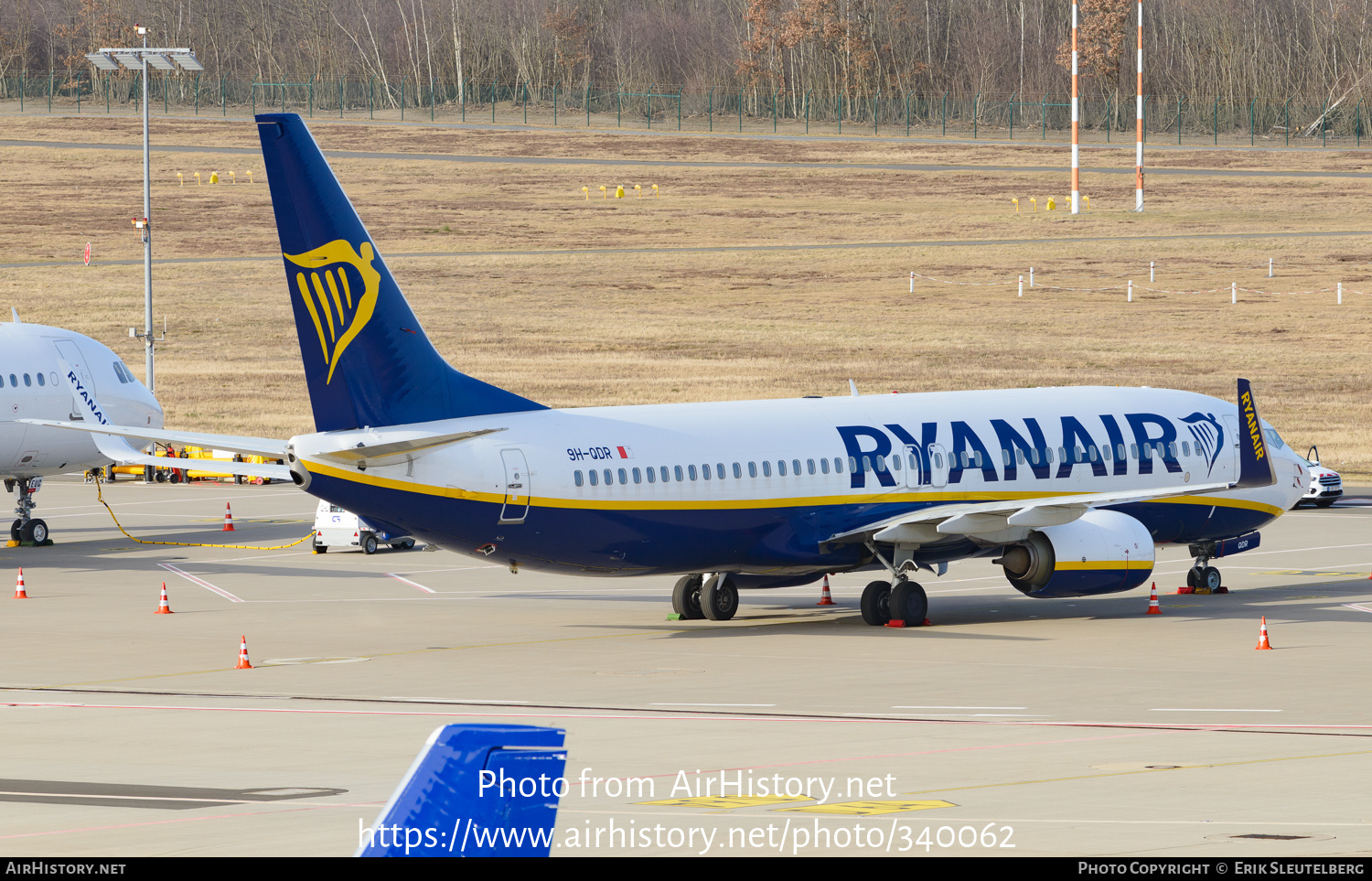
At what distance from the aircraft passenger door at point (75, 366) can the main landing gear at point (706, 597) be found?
811 inches

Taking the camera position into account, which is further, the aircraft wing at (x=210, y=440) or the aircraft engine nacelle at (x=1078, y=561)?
the aircraft engine nacelle at (x=1078, y=561)

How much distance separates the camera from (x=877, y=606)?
1379 inches

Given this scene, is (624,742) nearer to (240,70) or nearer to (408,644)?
(408,644)

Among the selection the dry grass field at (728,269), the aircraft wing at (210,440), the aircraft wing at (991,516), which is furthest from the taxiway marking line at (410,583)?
the dry grass field at (728,269)

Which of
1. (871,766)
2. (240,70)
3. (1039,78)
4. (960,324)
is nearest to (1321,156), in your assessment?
(1039,78)

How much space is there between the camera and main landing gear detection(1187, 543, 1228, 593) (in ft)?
131

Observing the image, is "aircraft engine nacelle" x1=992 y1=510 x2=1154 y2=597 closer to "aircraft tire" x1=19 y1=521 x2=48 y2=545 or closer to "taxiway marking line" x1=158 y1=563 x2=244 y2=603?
"taxiway marking line" x1=158 y1=563 x2=244 y2=603

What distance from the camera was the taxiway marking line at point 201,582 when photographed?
39531 millimetres

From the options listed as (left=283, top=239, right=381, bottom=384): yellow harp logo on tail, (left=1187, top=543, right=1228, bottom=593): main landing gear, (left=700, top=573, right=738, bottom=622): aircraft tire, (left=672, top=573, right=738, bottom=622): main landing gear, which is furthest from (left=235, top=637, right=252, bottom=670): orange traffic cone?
(left=1187, top=543, right=1228, bottom=593): main landing gear

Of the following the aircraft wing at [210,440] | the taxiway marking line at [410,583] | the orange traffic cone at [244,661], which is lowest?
the taxiway marking line at [410,583]

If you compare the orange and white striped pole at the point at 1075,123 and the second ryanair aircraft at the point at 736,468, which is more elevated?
the orange and white striped pole at the point at 1075,123

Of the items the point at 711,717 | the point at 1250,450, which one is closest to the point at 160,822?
the point at 711,717

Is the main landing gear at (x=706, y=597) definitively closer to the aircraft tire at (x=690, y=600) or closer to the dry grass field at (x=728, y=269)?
the aircraft tire at (x=690, y=600)

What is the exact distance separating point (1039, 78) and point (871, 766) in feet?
516
